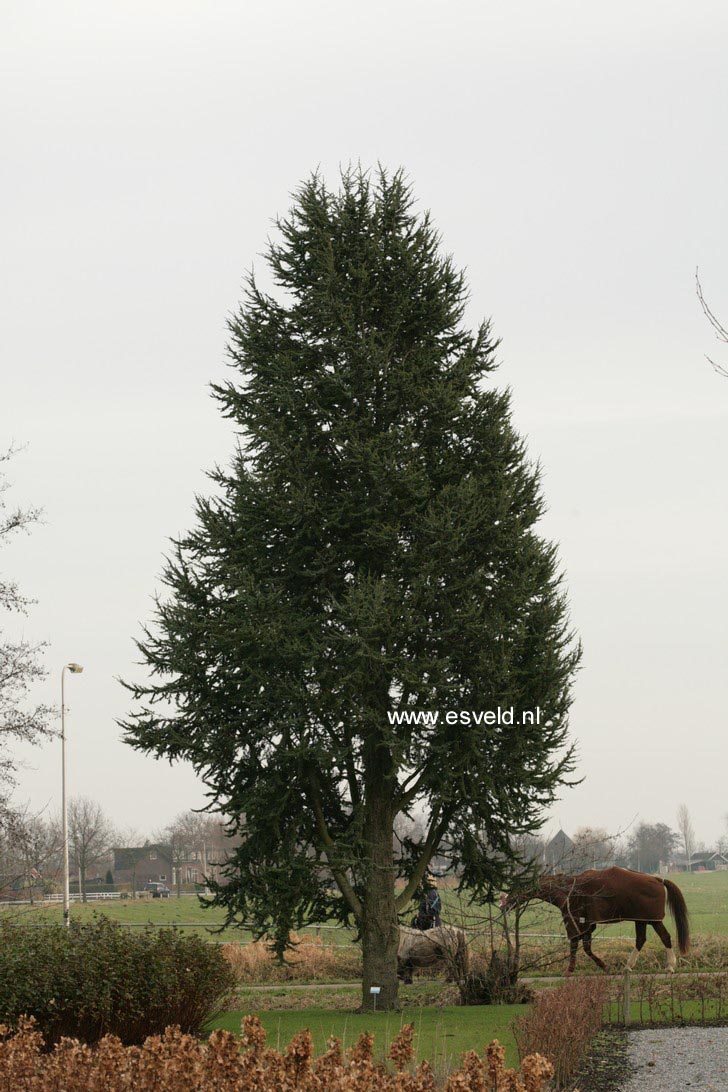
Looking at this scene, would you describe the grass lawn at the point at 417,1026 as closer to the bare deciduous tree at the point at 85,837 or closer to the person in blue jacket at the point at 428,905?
the person in blue jacket at the point at 428,905

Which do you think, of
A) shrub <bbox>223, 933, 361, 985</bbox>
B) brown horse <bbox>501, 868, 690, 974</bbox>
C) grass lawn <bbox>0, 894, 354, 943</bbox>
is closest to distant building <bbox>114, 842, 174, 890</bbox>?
grass lawn <bbox>0, 894, 354, 943</bbox>

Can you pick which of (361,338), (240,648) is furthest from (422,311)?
(240,648)

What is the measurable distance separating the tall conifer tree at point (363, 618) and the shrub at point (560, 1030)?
470 cm

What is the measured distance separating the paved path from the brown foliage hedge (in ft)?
17.3

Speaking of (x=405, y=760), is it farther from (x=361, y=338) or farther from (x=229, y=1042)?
(x=229, y=1042)

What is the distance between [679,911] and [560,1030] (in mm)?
9618

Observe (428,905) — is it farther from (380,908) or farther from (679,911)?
(679,911)

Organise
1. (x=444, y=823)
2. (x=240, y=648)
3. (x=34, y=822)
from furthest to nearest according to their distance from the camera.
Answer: (x=34, y=822) < (x=444, y=823) < (x=240, y=648)

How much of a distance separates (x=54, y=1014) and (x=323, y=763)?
6524mm

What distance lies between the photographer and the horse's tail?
2088 centimetres

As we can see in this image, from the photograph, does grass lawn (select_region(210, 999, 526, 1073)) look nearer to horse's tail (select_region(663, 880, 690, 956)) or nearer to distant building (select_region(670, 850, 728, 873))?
horse's tail (select_region(663, 880, 690, 956))

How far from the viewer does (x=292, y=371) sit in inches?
799

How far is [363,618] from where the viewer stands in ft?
59.0

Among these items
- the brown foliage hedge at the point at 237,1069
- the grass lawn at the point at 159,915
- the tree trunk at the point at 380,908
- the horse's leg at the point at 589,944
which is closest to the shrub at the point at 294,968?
the tree trunk at the point at 380,908
